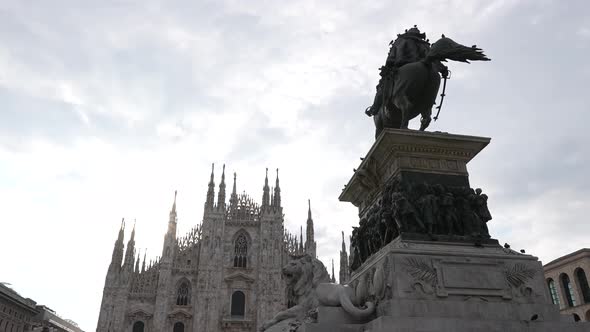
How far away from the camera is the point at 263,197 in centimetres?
4422

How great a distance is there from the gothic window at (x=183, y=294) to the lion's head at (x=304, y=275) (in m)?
36.7

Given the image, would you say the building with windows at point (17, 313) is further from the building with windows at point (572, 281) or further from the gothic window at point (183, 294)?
the building with windows at point (572, 281)

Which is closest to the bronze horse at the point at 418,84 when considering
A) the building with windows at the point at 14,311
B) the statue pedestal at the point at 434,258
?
the statue pedestal at the point at 434,258

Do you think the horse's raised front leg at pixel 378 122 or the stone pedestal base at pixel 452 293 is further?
the horse's raised front leg at pixel 378 122

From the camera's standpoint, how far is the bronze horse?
20.6 feet

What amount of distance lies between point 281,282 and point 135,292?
12796mm

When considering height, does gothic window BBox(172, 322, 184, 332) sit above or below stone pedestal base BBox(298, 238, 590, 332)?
above

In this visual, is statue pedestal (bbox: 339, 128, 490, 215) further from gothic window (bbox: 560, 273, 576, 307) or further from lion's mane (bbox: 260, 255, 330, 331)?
gothic window (bbox: 560, 273, 576, 307)

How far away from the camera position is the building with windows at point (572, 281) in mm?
26766

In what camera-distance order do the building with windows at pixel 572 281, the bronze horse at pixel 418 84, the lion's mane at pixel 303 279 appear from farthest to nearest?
the building with windows at pixel 572 281, the bronze horse at pixel 418 84, the lion's mane at pixel 303 279

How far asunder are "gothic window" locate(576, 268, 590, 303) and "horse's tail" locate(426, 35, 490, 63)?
2677 cm

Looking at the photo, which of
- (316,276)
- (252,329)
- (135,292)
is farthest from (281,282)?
(316,276)

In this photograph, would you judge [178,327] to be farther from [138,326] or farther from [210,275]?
[210,275]

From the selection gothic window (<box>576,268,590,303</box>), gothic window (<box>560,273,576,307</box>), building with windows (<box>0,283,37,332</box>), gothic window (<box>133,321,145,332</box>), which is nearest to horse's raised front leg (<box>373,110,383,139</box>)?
gothic window (<box>576,268,590,303</box>)
